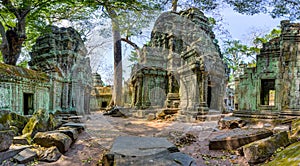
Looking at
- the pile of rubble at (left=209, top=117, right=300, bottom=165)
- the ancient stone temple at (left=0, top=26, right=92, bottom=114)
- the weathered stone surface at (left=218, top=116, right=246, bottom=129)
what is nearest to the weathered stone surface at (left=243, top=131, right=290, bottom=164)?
the pile of rubble at (left=209, top=117, right=300, bottom=165)

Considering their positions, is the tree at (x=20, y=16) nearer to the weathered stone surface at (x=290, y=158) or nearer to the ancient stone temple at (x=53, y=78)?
the ancient stone temple at (x=53, y=78)

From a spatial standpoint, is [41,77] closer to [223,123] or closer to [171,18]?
[223,123]

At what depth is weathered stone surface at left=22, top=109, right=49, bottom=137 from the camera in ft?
17.6

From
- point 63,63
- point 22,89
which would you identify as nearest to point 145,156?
point 22,89

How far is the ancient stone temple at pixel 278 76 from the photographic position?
7.76 meters

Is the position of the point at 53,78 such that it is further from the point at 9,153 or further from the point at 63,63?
the point at 9,153

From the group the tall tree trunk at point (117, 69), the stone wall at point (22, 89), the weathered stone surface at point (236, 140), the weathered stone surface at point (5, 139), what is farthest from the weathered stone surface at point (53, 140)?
the tall tree trunk at point (117, 69)

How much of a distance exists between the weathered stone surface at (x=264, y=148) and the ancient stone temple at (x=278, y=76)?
4.99m

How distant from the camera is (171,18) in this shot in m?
18.3

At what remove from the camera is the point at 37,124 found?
5.52 m

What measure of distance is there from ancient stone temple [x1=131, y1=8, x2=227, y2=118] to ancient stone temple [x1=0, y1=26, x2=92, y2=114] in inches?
184

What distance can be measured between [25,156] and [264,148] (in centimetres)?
466

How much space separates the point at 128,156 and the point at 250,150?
2217 millimetres

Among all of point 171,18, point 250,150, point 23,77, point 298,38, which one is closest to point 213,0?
point 298,38
